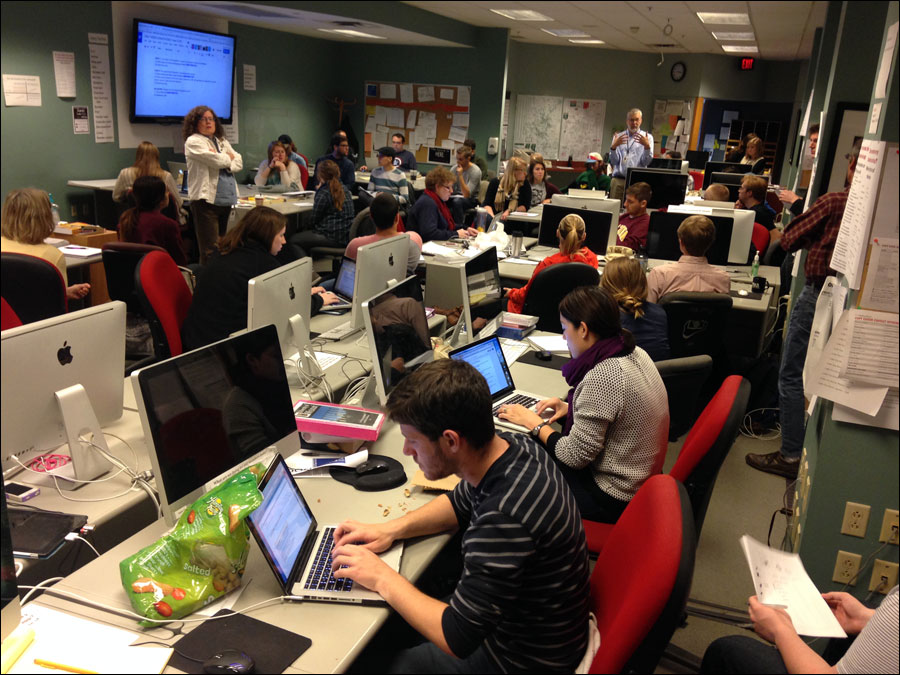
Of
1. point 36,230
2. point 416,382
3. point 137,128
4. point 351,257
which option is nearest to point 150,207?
point 36,230

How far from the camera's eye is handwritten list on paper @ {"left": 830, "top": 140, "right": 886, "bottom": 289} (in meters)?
1.86

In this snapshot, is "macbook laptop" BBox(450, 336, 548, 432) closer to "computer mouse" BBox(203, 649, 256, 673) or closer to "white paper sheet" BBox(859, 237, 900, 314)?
"white paper sheet" BBox(859, 237, 900, 314)

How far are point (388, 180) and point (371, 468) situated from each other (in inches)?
252

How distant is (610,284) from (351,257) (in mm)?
1345

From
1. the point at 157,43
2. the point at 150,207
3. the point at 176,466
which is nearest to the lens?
the point at 176,466

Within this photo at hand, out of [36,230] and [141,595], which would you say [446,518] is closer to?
[141,595]

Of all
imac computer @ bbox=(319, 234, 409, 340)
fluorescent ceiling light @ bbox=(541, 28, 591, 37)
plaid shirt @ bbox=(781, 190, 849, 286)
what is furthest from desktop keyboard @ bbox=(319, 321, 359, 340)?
fluorescent ceiling light @ bbox=(541, 28, 591, 37)

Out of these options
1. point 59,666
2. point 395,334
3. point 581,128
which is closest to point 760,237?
point 395,334

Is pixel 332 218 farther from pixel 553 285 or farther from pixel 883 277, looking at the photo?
pixel 883 277

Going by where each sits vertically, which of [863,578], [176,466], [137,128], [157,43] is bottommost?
[863,578]

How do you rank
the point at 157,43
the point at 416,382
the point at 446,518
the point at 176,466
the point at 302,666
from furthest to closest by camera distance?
the point at 157,43
the point at 446,518
the point at 176,466
the point at 416,382
the point at 302,666

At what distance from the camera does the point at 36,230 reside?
147 inches

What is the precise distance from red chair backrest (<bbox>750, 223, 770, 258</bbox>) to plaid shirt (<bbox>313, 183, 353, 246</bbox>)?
3284mm

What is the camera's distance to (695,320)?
383 cm
